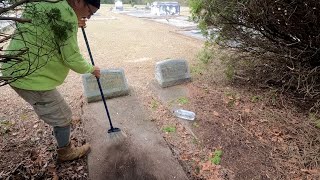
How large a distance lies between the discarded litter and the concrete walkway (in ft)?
1.41

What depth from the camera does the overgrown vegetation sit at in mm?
3504

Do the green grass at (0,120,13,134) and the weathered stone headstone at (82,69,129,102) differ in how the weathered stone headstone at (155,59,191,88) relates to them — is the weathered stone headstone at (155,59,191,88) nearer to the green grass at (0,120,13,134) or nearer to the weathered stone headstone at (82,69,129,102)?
the weathered stone headstone at (82,69,129,102)

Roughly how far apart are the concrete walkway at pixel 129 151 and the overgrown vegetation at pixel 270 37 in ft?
6.51

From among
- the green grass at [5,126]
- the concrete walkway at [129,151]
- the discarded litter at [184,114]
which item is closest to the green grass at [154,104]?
the concrete walkway at [129,151]

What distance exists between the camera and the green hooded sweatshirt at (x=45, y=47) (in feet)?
6.76

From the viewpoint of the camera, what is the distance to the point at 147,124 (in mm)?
3715

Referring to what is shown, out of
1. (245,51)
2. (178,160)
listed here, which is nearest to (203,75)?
(245,51)

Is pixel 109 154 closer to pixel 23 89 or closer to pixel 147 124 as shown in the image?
pixel 147 124

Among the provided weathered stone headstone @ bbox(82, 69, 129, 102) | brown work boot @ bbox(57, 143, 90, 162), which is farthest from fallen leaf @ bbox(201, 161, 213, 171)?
weathered stone headstone @ bbox(82, 69, 129, 102)

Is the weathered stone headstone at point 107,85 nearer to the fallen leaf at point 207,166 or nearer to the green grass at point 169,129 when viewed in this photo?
the green grass at point 169,129

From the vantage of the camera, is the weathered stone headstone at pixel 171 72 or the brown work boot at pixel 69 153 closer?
the brown work boot at pixel 69 153

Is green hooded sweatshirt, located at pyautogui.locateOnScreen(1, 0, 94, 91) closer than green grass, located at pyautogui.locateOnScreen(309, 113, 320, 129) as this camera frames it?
Yes

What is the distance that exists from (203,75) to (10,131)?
3509 millimetres

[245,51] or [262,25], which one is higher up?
[262,25]
